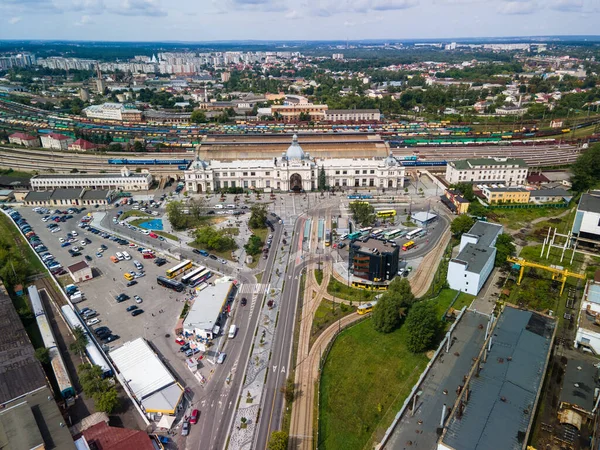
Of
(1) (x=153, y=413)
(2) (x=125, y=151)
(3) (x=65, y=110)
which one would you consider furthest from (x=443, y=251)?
(3) (x=65, y=110)

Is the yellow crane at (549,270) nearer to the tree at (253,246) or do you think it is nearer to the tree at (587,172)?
the tree at (253,246)

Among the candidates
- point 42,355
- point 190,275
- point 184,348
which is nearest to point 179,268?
point 190,275

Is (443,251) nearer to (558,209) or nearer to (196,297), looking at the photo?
(558,209)

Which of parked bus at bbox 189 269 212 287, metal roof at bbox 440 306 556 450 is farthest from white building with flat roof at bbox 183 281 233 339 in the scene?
A: metal roof at bbox 440 306 556 450

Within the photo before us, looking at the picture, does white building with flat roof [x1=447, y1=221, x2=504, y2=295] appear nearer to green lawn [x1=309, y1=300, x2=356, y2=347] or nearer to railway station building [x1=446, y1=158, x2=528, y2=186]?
green lawn [x1=309, y1=300, x2=356, y2=347]

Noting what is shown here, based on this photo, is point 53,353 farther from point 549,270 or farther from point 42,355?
point 549,270

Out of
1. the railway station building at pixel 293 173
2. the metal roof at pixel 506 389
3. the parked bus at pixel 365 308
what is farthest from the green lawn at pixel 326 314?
the railway station building at pixel 293 173

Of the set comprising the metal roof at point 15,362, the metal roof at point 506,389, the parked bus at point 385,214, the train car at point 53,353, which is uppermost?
the metal roof at point 506,389
